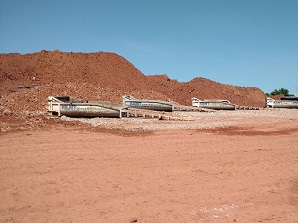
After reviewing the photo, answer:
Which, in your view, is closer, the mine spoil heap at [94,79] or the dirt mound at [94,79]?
the dirt mound at [94,79]

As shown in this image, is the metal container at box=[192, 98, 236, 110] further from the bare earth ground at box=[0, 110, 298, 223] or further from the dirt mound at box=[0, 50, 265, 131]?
the bare earth ground at box=[0, 110, 298, 223]

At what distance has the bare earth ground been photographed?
16.5 ft

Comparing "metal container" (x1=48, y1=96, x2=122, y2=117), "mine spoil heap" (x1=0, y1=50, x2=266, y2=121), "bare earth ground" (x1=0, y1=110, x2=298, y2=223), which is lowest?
"bare earth ground" (x1=0, y1=110, x2=298, y2=223)

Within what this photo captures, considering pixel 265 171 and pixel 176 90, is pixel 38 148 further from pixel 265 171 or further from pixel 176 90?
pixel 176 90

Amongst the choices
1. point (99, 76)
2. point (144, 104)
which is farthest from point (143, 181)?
point (99, 76)

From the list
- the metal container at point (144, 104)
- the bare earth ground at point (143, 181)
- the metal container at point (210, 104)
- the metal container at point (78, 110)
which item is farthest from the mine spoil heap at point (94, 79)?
the bare earth ground at point (143, 181)

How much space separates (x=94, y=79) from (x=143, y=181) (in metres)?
37.8

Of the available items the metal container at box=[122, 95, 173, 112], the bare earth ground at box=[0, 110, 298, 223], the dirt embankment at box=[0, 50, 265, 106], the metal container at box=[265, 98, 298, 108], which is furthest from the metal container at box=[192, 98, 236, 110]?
the bare earth ground at box=[0, 110, 298, 223]

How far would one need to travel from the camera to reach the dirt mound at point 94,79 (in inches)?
1362

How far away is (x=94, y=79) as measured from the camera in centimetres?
4312

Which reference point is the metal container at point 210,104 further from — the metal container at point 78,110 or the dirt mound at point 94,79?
the metal container at point 78,110

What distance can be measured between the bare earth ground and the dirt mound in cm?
2246

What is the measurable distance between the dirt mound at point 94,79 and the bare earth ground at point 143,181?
73.7 feet

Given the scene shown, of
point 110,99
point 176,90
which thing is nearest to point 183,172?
point 110,99
